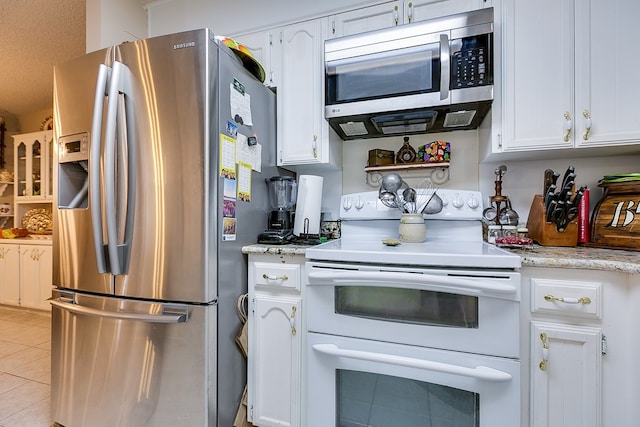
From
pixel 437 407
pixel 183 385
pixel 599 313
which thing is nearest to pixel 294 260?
pixel 183 385

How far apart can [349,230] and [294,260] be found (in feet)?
1.79

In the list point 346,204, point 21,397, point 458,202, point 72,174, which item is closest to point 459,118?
point 458,202

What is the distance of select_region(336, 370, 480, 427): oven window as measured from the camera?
107 centimetres

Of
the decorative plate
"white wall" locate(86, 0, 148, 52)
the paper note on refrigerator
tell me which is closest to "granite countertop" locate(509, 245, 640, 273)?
the paper note on refrigerator

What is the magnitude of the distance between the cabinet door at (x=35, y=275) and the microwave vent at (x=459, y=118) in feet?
13.7

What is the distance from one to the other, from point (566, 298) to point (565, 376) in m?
0.28

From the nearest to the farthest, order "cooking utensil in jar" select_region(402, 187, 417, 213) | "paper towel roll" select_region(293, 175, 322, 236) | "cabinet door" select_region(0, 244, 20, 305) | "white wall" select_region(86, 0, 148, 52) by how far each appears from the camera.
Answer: "cooking utensil in jar" select_region(402, 187, 417, 213) < "paper towel roll" select_region(293, 175, 322, 236) < "white wall" select_region(86, 0, 148, 52) < "cabinet door" select_region(0, 244, 20, 305)

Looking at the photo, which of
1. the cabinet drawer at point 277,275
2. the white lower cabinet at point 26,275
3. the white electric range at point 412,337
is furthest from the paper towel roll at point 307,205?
the white lower cabinet at point 26,275

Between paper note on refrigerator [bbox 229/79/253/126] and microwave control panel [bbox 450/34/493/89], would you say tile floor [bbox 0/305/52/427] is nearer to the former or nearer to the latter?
paper note on refrigerator [bbox 229/79/253/126]

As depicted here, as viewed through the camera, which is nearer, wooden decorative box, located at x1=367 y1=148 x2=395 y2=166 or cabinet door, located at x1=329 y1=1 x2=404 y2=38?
cabinet door, located at x1=329 y1=1 x2=404 y2=38

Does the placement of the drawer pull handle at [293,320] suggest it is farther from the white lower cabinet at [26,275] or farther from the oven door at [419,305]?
the white lower cabinet at [26,275]

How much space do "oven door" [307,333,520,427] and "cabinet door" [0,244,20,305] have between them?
4138 millimetres

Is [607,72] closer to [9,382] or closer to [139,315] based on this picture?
[139,315]

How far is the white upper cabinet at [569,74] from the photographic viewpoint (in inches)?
50.9
